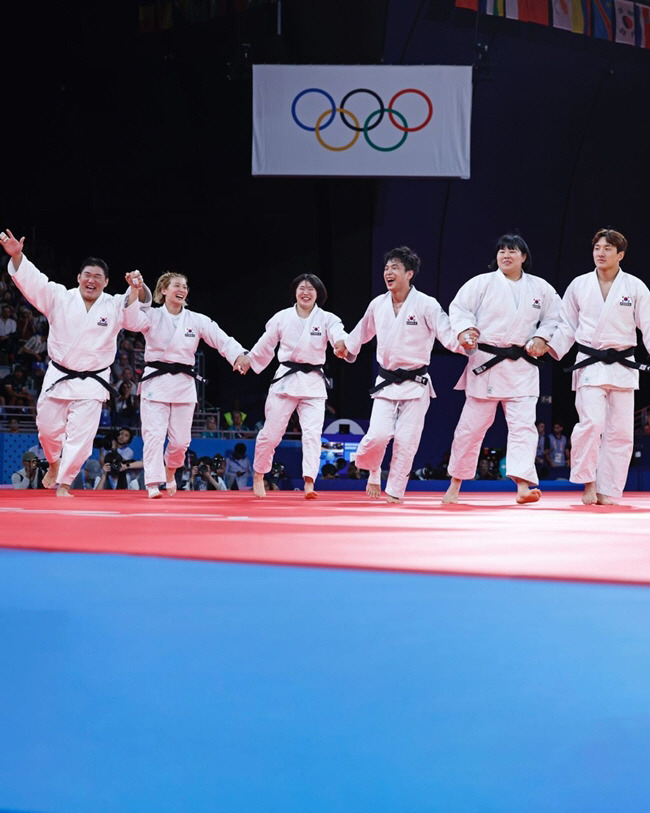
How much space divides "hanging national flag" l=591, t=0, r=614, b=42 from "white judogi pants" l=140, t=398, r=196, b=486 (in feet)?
32.5

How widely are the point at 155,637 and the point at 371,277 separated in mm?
13845

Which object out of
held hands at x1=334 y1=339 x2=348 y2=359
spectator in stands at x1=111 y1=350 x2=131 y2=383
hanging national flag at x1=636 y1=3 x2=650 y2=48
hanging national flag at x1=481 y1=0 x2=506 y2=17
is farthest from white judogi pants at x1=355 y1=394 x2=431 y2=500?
hanging national flag at x1=636 y1=3 x2=650 y2=48

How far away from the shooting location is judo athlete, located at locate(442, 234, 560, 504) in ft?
17.0

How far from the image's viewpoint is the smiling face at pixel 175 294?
20.2 feet

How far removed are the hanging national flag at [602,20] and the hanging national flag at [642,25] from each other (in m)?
0.51

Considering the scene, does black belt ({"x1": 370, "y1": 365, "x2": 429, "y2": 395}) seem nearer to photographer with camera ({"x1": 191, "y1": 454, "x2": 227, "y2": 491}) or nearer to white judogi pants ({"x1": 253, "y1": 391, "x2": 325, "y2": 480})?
white judogi pants ({"x1": 253, "y1": 391, "x2": 325, "y2": 480})

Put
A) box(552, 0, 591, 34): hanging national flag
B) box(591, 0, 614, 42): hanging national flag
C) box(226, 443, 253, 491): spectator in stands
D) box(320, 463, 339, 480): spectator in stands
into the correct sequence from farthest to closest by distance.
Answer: box(591, 0, 614, 42): hanging national flag → box(552, 0, 591, 34): hanging national flag → box(320, 463, 339, 480): spectator in stands → box(226, 443, 253, 491): spectator in stands

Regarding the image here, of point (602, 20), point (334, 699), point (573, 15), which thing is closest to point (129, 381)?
point (573, 15)

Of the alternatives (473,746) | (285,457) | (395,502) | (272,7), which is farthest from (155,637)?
(272,7)

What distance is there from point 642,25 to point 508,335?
1045cm

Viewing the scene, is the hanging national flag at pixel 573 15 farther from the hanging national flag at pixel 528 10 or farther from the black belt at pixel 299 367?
the black belt at pixel 299 367

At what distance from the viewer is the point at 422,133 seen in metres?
11.4

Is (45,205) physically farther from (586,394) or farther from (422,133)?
(586,394)

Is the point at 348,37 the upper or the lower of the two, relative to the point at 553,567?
upper
